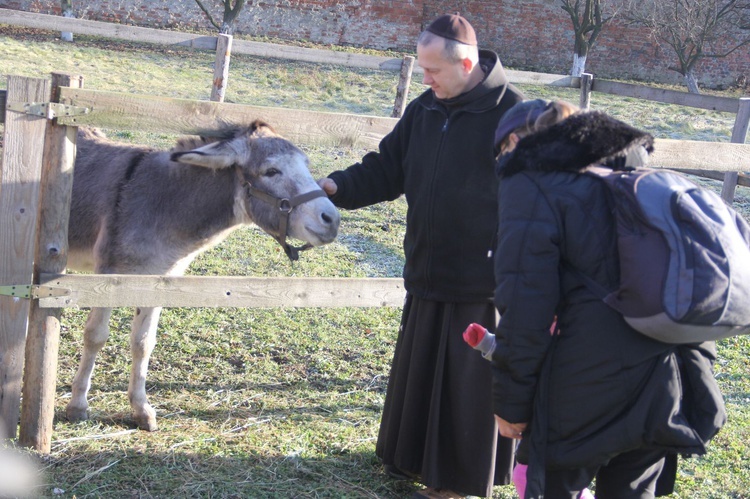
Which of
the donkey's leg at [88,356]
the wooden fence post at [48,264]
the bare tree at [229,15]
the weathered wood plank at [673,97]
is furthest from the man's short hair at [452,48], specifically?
the bare tree at [229,15]

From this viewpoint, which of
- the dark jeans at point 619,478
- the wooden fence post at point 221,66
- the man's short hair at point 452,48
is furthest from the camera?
the wooden fence post at point 221,66

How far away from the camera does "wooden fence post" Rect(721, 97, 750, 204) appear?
8047mm

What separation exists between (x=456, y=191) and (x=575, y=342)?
116 cm

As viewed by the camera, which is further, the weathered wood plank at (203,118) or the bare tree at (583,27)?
the bare tree at (583,27)

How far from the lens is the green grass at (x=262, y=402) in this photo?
3.69 metres

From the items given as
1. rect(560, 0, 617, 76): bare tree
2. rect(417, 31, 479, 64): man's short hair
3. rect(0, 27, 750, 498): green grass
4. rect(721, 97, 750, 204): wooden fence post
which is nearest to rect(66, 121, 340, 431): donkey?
rect(0, 27, 750, 498): green grass

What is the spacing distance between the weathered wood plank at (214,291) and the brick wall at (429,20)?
17643 mm

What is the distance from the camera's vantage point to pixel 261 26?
2083 cm

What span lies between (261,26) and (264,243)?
14.9 metres

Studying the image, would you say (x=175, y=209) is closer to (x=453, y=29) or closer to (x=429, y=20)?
(x=453, y=29)

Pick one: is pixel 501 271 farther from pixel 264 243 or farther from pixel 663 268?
pixel 264 243

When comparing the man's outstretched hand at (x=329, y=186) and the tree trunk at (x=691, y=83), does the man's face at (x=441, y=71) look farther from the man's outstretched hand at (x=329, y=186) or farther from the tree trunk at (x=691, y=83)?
the tree trunk at (x=691, y=83)

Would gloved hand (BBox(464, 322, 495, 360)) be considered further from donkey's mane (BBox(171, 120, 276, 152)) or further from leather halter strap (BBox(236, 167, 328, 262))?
donkey's mane (BBox(171, 120, 276, 152))

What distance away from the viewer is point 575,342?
238cm
